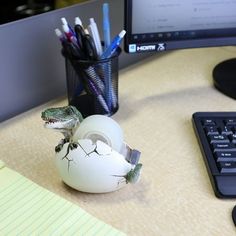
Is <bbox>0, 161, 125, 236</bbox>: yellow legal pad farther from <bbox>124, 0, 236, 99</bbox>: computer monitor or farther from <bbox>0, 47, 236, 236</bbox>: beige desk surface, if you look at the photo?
<bbox>124, 0, 236, 99</bbox>: computer monitor

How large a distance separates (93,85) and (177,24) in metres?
0.19

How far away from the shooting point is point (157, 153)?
0.65 metres

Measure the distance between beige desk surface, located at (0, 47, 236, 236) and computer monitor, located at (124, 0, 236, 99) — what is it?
0.34 feet

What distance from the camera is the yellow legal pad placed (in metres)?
0.49

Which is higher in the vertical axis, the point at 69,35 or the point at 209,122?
the point at 69,35

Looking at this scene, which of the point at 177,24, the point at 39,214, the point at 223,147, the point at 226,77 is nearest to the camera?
the point at 39,214

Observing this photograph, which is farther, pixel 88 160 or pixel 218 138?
pixel 218 138

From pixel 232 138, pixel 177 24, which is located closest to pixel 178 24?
pixel 177 24

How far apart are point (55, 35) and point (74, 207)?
1.19ft

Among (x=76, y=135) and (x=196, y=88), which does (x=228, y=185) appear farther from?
(x=196, y=88)

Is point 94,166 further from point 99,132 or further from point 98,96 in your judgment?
point 98,96

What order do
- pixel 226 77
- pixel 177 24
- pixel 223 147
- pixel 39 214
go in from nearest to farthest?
1. pixel 39 214
2. pixel 223 147
3. pixel 177 24
4. pixel 226 77

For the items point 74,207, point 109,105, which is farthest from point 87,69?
point 74,207

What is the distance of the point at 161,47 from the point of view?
0.75 meters
